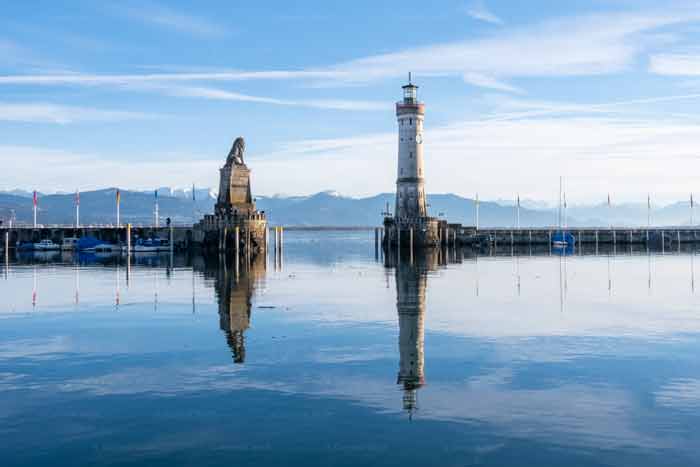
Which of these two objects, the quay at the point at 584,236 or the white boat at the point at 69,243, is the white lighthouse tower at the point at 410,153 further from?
the white boat at the point at 69,243

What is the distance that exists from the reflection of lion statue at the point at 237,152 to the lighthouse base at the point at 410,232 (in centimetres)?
2704

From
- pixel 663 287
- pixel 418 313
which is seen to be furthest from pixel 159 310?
pixel 663 287

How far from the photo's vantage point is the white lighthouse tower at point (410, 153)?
377 ft

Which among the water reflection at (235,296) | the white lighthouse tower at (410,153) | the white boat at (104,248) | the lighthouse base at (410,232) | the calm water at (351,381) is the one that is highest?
the white lighthouse tower at (410,153)

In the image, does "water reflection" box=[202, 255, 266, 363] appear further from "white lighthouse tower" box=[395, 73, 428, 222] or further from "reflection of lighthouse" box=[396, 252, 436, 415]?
"white lighthouse tower" box=[395, 73, 428, 222]

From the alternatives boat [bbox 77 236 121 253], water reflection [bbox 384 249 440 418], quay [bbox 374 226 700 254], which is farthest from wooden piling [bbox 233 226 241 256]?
water reflection [bbox 384 249 440 418]

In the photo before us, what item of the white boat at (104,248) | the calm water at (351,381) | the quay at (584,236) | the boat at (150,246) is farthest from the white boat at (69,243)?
the calm water at (351,381)

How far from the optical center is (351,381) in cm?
2214

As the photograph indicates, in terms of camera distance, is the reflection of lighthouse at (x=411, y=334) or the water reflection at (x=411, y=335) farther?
the reflection of lighthouse at (x=411, y=334)

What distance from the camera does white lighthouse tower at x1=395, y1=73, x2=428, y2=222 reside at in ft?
377

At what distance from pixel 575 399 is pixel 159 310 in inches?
1058

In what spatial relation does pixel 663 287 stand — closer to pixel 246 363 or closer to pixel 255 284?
pixel 255 284

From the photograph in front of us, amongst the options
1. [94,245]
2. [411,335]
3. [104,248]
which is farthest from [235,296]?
[94,245]

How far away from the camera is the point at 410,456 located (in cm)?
1534
